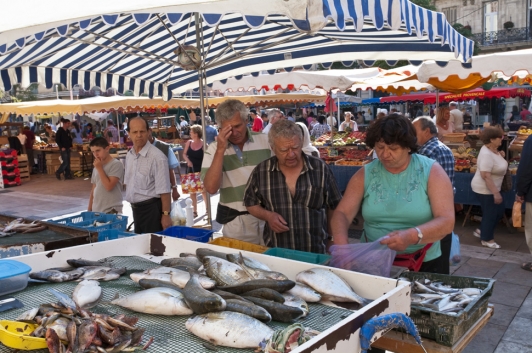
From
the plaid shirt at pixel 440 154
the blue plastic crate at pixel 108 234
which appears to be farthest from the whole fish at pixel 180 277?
the plaid shirt at pixel 440 154

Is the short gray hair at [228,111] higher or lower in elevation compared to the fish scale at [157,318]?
higher

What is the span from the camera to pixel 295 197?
138 inches

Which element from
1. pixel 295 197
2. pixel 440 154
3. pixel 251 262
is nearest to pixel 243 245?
pixel 295 197

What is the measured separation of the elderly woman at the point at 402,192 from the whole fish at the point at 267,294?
103 centimetres

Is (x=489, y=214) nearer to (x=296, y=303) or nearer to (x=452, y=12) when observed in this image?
(x=296, y=303)

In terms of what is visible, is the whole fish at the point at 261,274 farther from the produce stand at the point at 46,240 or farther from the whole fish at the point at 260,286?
the produce stand at the point at 46,240

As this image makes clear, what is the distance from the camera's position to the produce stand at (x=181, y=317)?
174 cm

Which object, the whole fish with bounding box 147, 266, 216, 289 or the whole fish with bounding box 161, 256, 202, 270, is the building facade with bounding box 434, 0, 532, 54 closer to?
the whole fish with bounding box 161, 256, 202, 270

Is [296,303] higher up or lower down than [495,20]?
lower down

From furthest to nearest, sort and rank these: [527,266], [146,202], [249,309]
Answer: [527,266]
[146,202]
[249,309]

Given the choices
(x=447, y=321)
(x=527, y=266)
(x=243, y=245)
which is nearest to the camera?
(x=447, y=321)

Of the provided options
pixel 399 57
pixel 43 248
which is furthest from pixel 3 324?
pixel 399 57

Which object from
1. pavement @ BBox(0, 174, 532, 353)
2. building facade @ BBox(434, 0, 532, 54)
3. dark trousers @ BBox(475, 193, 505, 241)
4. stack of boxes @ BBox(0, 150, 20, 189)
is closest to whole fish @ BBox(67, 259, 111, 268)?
pavement @ BBox(0, 174, 532, 353)

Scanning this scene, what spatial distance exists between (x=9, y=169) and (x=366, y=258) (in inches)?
658
